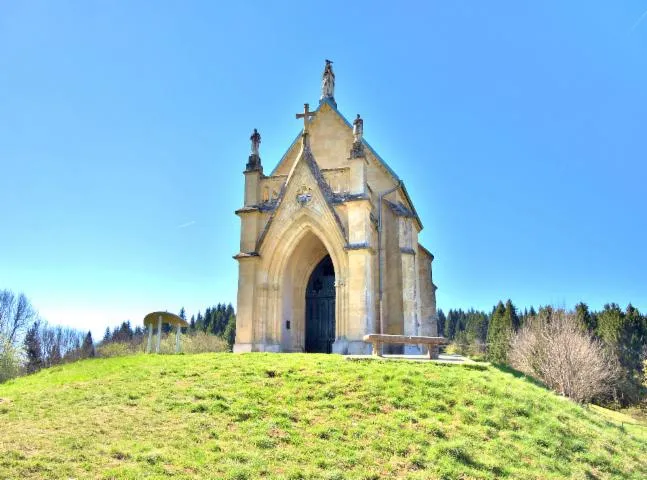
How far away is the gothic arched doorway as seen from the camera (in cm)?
2072

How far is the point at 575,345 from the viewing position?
29.1 meters

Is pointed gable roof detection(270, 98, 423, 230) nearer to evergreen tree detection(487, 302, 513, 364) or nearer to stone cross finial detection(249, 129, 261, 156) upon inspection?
stone cross finial detection(249, 129, 261, 156)

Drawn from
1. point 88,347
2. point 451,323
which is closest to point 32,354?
point 88,347

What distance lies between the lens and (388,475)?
23.5 ft

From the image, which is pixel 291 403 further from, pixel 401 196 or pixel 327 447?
pixel 401 196

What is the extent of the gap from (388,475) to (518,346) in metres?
33.1

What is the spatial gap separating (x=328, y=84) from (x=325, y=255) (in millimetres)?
9063

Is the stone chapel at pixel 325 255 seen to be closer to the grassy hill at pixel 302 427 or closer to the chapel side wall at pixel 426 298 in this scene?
the chapel side wall at pixel 426 298

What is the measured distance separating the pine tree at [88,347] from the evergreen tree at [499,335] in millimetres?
45777

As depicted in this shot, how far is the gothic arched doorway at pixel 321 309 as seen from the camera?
2072cm

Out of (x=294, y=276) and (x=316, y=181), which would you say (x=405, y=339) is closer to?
(x=294, y=276)

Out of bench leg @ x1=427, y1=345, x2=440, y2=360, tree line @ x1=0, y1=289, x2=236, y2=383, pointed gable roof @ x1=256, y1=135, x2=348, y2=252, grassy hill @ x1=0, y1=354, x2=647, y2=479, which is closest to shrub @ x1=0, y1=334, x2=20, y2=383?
tree line @ x1=0, y1=289, x2=236, y2=383

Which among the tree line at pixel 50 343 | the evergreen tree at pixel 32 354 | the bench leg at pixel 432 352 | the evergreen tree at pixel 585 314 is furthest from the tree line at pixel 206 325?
the bench leg at pixel 432 352

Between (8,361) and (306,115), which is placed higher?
(306,115)
